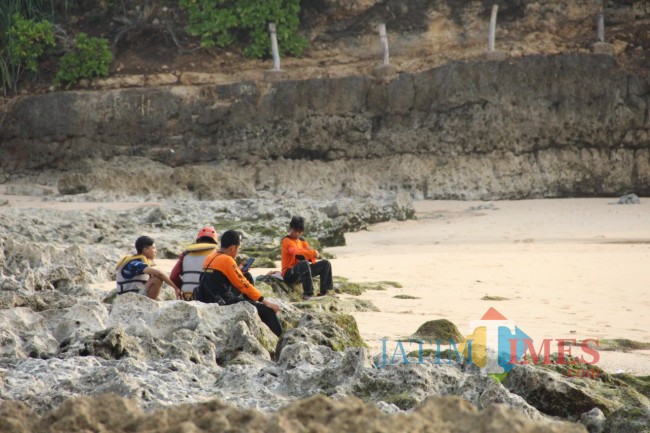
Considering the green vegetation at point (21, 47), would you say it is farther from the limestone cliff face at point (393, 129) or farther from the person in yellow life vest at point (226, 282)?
the person in yellow life vest at point (226, 282)

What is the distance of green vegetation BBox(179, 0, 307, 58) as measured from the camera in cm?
2441

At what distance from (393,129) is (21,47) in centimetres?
899

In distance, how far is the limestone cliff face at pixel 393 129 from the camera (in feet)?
70.4

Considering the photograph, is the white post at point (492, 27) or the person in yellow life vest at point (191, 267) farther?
the white post at point (492, 27)

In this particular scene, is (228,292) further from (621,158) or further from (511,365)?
(621,158)

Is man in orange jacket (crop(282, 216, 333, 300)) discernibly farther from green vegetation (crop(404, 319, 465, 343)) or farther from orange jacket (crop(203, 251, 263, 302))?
green vegetation (crop(404, 319, 465, 343))

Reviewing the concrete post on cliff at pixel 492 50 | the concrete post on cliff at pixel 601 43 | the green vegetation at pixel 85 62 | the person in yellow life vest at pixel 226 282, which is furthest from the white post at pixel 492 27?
the person in yellow life vest at pixel 226 282

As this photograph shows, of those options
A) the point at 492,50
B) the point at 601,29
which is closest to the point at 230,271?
the point at 492,50

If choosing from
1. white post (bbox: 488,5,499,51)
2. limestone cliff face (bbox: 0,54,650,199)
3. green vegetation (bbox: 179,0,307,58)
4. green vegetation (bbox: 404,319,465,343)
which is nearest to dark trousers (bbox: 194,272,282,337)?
green vegetation (bbox: 404,319,465,343)

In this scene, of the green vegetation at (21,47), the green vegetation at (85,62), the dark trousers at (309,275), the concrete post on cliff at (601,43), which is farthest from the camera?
the green vegetation at (21,47)

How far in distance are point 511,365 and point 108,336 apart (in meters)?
2.36

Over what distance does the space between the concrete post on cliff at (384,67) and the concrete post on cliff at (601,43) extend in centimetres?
418

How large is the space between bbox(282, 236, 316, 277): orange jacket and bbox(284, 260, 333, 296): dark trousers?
0.10 meters

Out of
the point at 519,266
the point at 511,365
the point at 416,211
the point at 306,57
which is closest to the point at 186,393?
the point at 511,365
